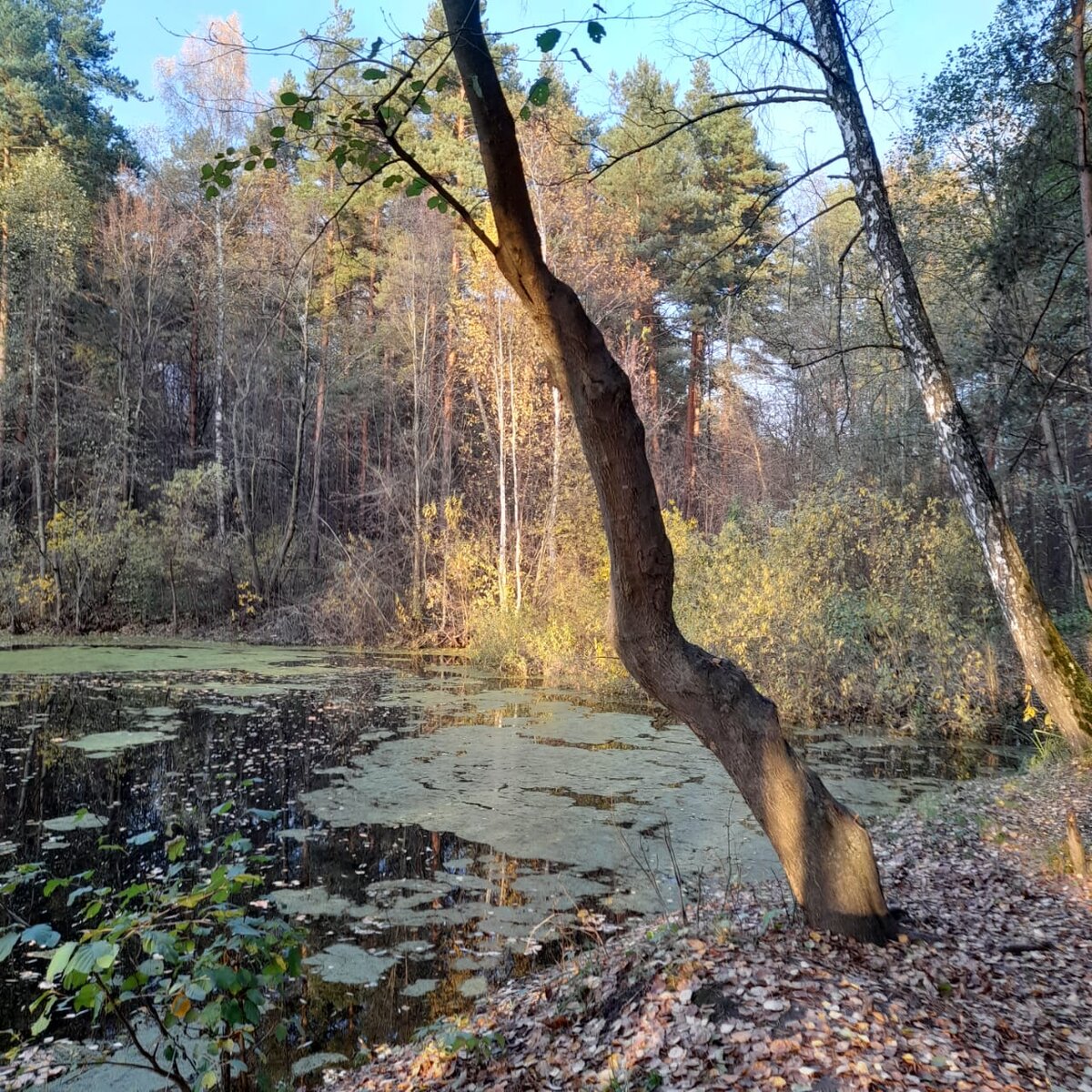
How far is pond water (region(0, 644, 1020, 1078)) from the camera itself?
4.16 meters

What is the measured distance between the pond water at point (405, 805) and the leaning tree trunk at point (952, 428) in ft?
5.98

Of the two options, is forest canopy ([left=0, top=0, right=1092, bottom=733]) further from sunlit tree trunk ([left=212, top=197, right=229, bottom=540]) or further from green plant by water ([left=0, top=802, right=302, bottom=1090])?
green plant by water ([left=0, top=802, right=302, bottom=1090])

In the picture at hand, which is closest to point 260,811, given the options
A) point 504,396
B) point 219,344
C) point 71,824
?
point 71,824

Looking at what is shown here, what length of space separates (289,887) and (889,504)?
9836 millimetres

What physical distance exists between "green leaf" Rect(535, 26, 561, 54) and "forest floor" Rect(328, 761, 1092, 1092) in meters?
2.87

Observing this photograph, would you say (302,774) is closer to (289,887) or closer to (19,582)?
(289,887)

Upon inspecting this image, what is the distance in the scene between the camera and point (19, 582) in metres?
18.6

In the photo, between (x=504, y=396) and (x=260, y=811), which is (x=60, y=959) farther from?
(x=504, y=396)

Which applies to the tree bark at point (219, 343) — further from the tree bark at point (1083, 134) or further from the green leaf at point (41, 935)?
the green leaf at point (41, 935)

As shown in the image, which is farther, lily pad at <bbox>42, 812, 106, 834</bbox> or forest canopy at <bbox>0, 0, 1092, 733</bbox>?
forest canopy at <bbox>0, 0, 1092, 733</bbox>

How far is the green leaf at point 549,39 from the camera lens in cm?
233

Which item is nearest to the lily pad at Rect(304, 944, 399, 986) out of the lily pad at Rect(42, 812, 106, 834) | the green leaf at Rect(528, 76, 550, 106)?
the lily pad at Rect(42, 812, 106, 834)

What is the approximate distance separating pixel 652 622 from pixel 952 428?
3.58m

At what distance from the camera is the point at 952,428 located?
18.6ft
